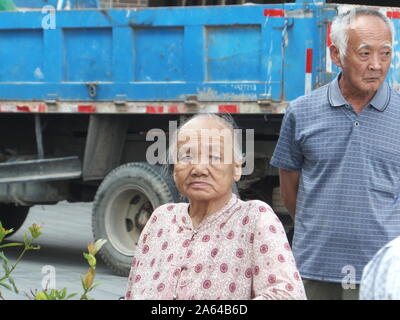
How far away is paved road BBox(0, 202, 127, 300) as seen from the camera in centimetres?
950

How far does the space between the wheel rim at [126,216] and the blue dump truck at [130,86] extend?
0.01m

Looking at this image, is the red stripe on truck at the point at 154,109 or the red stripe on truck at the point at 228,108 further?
the red stripe on truck at the point at 154,109

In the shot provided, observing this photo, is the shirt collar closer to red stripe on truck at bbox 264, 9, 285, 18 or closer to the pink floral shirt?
the pink floral shirt

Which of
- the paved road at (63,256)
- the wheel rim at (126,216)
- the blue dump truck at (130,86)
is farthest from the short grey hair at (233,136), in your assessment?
the wheel rim at (126,216)

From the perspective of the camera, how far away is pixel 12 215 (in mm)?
12531

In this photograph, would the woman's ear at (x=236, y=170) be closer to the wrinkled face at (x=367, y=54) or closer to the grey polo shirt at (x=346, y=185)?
the grey polo shirt at (x=346, y=185)

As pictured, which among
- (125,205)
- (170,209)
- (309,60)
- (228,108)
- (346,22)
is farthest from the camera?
(125,205)

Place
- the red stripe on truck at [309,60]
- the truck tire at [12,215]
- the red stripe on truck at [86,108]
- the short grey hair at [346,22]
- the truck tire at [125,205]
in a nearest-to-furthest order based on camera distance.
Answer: the short grey hair at [346,22] → the red stripe on truck at [309,60] → the truck tire at [125,205] → the red stripe on truck at [86,108] → the truck tire at [12,215]

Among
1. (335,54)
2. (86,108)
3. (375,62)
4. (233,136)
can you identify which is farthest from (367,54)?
(86,108)

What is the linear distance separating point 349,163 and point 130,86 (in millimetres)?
5702

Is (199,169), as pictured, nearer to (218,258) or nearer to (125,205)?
(218,258)

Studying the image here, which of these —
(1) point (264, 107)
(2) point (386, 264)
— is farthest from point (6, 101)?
(2) point (386, 264)

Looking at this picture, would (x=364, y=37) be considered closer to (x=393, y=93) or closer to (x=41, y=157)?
(x=393, y=93)

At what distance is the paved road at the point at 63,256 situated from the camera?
950 cm
